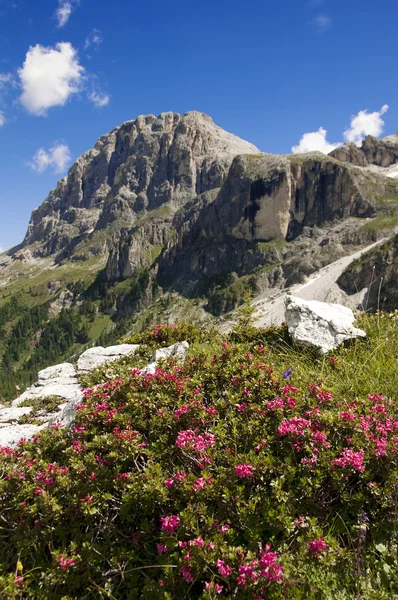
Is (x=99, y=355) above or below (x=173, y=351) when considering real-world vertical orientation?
below

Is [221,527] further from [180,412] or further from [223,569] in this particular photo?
[180,412]

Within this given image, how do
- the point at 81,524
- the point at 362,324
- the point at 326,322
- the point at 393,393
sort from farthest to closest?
1. the point at 362,324
2. the point at 326,322
3. the point at 393,393
4. the point at 81,524

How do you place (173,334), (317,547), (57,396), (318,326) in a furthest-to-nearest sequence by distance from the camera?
(173,334)
(57,396)
(318,326)
(317,547)

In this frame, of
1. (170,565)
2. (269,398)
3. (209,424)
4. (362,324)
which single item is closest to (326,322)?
(362,324)

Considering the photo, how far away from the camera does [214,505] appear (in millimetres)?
3588

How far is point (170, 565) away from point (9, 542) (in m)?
2.06

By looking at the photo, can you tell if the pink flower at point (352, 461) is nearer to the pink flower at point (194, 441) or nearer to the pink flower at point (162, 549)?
the pink flower at point (194, 441)

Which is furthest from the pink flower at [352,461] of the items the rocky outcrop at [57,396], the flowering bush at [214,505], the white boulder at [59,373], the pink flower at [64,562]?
the white boulder at [59,373]

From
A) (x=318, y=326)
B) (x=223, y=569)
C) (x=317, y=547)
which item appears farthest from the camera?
(x=318, y=326)

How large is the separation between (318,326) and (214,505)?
5363 mm

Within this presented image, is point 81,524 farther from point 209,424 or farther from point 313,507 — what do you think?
point 313,507

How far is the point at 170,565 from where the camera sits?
3.05m

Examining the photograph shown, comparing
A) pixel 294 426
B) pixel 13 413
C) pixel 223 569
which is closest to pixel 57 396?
pixel 13 413

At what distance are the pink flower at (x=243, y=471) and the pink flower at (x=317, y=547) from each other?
789 mm
